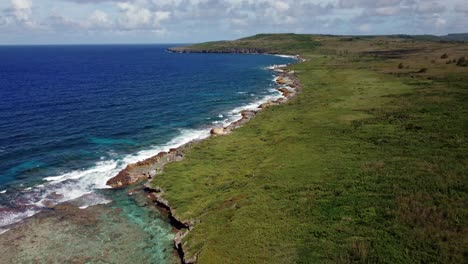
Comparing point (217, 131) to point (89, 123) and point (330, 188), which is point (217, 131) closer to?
point (89, 123)

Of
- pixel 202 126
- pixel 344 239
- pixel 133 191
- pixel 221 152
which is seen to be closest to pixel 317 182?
pixel 344 239

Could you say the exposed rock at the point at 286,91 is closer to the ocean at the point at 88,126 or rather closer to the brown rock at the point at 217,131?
the ocean at the point at 88,126

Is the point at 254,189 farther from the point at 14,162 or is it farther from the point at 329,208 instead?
the point at 14,162

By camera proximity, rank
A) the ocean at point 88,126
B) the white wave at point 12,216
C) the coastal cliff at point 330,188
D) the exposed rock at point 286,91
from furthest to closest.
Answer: the exposed rock at point 286,91, the ocean at point 88,126, the white wave at point 12,216, the coastal cliff at point 330,188

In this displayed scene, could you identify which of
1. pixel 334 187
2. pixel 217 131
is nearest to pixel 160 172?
pixel 217 131

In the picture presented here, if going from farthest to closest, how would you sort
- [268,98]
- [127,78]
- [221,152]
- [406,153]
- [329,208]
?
[127,78] → [268,98] → [221,152] → [406,153] → [329,208]

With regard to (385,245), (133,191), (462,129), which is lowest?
(133,191)

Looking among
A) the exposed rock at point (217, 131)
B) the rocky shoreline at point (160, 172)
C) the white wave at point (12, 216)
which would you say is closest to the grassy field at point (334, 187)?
the rocky shoreline at point (160, 172)
